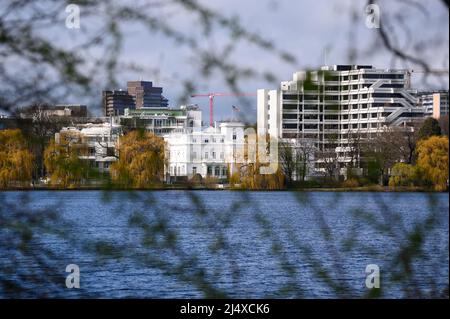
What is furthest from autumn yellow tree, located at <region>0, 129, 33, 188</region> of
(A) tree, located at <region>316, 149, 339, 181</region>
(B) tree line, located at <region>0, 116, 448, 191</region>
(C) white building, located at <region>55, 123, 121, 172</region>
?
(A) tree, located at <region>316, 149, 339, 181</region>

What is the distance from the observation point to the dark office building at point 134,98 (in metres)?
2.08

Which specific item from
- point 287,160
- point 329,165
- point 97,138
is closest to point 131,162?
point 97,138

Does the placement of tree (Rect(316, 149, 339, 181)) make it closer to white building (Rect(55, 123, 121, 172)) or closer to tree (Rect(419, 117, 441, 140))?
tree (Rect(419, 117, 441, 140))

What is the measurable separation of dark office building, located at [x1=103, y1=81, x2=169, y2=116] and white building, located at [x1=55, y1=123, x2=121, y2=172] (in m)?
0.09

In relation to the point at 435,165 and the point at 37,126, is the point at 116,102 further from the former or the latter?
the point at 435,165

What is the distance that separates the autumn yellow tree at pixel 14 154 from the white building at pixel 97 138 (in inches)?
4.7

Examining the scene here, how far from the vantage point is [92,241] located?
71.4 inches

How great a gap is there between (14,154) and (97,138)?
264 millimetres

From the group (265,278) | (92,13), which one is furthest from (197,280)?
(265,278)

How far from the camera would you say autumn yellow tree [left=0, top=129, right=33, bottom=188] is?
6.70ft

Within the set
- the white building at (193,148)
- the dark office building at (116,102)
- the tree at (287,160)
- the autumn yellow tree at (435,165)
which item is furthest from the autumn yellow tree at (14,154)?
the autumn yellow tree at (435,165)

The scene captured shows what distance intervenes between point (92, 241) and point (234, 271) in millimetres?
356

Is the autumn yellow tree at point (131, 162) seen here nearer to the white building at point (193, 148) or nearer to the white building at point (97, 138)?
the white building at point (97, 138)
